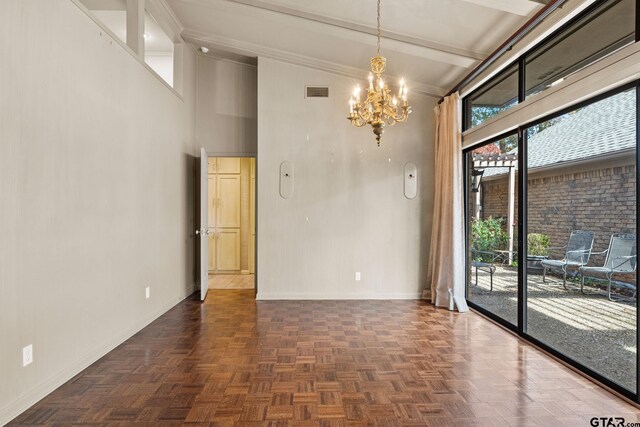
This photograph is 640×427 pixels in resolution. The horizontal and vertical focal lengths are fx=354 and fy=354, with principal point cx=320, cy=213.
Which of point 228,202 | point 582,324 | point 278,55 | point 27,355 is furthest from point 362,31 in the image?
point 228,202

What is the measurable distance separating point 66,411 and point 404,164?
15.0 ft

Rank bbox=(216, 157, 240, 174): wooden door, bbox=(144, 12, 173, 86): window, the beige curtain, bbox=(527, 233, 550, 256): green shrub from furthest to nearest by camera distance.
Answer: bbox=(216, 157, 240, 174): wooden door < bbox=(144, 12, 173, 86): window < the beige curtain < bbox=(527, 233, 550, 256): green shrub

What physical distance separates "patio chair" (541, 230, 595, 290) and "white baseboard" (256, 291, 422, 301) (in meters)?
2.31

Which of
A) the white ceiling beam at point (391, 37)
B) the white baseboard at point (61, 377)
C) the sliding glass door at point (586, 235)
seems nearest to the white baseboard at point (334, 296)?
the white baseboard at point (61, 377)

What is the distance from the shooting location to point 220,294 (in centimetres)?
550

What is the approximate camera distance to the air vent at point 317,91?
5.21 meters

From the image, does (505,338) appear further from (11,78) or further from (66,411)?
(11,78)

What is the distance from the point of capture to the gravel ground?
2.53m

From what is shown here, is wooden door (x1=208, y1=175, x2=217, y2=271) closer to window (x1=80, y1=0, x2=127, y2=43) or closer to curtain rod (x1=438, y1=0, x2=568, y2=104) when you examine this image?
window (x1=80, y1=0, x2=127, y2=43)

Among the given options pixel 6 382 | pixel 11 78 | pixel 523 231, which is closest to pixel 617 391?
pixel 523 231

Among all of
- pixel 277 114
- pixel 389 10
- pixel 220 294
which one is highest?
pixel 389 10

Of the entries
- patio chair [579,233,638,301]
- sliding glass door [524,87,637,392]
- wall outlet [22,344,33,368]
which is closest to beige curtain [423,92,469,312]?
sliding glass door [524,87,637,392]

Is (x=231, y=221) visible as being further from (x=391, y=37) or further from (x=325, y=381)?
(x=325, y=381)

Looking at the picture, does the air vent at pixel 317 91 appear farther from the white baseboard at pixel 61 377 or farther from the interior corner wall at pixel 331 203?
the white baseboard at pixel 61 377
